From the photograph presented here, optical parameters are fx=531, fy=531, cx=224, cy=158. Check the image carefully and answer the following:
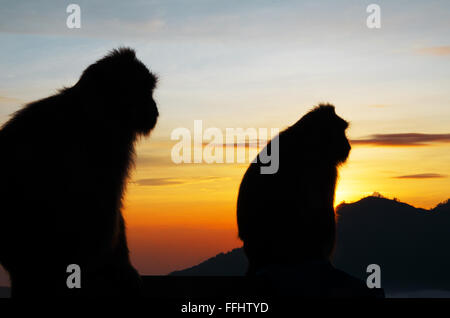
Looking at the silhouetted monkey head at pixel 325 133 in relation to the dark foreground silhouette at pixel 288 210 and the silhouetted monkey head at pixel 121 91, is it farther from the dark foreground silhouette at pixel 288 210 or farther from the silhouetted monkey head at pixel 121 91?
the silhouetted monkey head at pixel 121 91

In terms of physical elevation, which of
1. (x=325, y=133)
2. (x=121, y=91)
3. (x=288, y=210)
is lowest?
(x=288, y=210)

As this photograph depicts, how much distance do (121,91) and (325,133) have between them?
4471 millimetres

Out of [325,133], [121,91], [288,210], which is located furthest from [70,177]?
[325,133]

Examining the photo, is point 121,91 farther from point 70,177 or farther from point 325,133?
point 325,133

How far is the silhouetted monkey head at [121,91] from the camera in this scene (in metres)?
5.13

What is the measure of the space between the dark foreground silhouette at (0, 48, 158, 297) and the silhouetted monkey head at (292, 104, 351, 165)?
12.4 feet

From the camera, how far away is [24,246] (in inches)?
183

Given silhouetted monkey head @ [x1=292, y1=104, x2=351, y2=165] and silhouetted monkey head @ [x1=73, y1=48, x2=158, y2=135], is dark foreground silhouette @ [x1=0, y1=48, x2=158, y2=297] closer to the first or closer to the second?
silhouetted monkey head @ [x1=73, y1=48, x2=158, y2=135]

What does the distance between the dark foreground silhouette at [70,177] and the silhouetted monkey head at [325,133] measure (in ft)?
12.4

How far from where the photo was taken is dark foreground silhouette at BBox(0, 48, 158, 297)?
4613 mm

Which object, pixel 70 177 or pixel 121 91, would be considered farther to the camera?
pixel 121 91

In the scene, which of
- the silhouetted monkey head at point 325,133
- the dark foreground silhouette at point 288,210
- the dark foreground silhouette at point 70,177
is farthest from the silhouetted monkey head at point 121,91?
the silhouetted monkey head at point 325,133

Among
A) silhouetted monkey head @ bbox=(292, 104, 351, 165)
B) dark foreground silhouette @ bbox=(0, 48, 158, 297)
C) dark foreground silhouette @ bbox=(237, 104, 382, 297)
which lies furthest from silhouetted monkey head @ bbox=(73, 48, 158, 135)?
silhouetted monkey head @ bbox=(292, 104, 351, 165)

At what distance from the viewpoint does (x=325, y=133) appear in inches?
348
